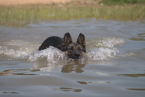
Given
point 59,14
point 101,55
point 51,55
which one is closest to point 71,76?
point 51,55

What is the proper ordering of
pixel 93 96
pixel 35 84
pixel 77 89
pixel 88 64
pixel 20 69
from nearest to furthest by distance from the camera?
pixel 93 96, pixel 77 89, pixel 35 84, pixel 20 69, pixel 88 64

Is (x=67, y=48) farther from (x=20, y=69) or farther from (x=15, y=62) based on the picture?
(x=20, y=69)

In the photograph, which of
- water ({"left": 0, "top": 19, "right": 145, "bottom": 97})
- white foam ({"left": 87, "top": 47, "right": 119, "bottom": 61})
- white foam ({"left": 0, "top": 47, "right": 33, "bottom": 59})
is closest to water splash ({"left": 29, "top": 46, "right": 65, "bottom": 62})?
water ({"left": 0, "top": 19, "right": 145, "bottom": 97})

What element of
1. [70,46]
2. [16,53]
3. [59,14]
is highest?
[59,14]

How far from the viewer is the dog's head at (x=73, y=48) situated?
6.62m

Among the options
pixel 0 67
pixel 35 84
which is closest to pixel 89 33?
pixel 0 67

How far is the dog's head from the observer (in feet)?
21.7

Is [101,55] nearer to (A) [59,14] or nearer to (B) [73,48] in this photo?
(B) [73,48]

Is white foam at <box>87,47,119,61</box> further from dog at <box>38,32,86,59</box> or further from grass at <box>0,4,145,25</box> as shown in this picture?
grass at <box>0,4,145,25</box>

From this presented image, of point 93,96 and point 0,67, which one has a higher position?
point 0,67

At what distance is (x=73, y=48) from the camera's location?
6879 millimetres

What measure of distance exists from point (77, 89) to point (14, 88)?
0.96 m

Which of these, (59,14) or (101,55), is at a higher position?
(59,14)

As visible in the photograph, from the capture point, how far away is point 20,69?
512cm
